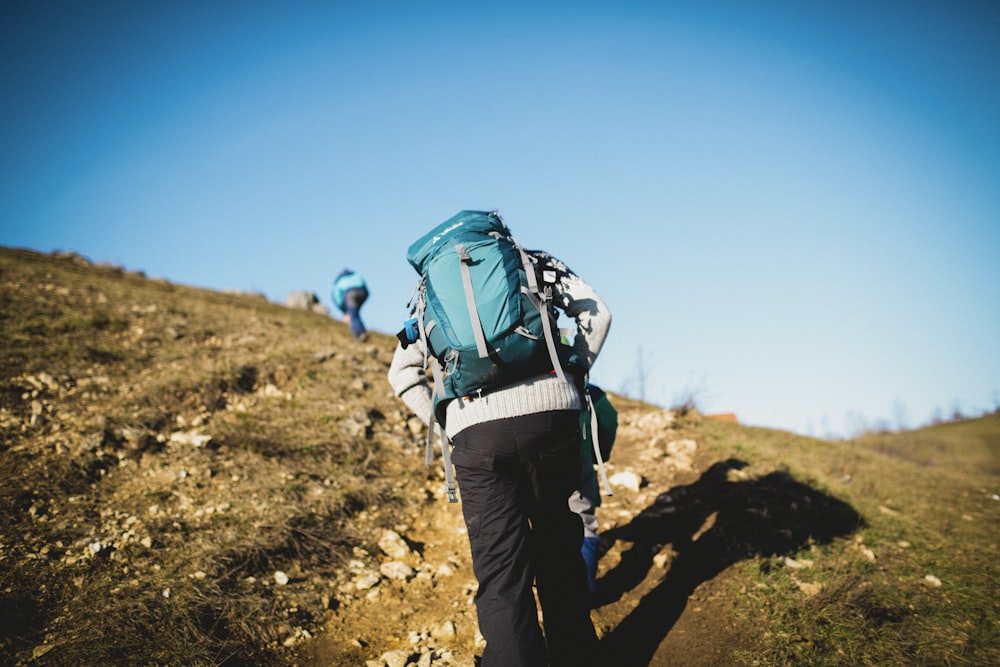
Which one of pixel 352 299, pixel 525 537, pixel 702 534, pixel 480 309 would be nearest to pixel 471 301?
pixel 480 309

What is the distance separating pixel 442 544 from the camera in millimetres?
4594

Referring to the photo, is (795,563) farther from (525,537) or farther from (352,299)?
(352,299)

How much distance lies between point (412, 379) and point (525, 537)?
39.2 inches

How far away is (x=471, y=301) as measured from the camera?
2303 millimetres

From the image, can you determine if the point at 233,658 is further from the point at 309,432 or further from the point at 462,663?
the point at 309,432

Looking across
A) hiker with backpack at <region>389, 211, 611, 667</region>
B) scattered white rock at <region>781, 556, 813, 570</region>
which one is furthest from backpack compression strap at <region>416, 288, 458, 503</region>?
scattered white rock at <region>781, 556, 813, 570</region>

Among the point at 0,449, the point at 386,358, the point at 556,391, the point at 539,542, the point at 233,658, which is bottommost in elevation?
the point at 233,658

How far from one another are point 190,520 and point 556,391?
134 inches

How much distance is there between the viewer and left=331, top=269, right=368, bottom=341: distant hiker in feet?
35.1

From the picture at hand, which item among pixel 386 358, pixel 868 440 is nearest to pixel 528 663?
pixel 386 358

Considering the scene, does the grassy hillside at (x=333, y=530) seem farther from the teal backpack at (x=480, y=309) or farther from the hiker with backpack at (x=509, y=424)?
the teal backpack at (x=480, y=309)

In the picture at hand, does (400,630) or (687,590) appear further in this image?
(687,590)

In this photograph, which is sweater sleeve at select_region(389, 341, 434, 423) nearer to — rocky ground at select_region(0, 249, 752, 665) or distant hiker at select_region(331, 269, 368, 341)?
rocky ground at select_region(0, 249, 752, 665)

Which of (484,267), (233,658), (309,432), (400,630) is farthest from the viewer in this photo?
(309,432)
